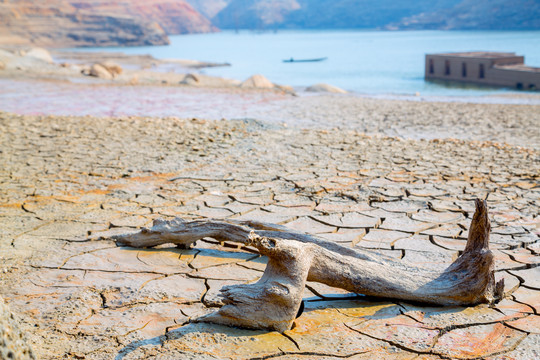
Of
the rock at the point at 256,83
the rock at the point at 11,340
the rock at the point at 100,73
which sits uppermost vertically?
the rock at the point at 100,73

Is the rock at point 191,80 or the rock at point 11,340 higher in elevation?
the rock at point 191,80

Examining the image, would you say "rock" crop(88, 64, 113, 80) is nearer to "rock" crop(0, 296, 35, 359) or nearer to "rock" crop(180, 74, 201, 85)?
"rock" crop(180, 74, 201, 85)

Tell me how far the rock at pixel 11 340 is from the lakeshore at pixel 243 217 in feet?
1.49

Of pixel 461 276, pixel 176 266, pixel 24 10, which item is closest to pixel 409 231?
pixel 461 276

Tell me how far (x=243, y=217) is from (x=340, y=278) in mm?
1626

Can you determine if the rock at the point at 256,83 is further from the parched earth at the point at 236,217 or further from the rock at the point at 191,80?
the parched earth at the point at 236,217

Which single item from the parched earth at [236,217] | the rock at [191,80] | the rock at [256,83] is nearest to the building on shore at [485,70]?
the rock at [256,83]

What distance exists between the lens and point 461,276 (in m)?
2.59

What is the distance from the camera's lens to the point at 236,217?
4.06m

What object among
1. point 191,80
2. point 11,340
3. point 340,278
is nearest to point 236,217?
point 340,278

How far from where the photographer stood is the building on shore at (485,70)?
2319 centimetres

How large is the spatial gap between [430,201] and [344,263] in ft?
7.21

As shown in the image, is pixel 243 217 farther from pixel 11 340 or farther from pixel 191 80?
pixel 191 80

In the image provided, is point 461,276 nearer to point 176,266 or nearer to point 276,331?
point 276,331
